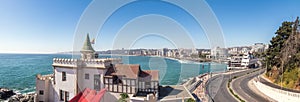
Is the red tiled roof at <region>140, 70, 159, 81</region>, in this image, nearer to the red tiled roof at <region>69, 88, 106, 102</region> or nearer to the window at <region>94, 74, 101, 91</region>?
the red tiled roof at <region>69, 88, 106, 102</region>

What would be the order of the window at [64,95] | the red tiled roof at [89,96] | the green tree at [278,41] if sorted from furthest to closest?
the green tree at [278,41], the window at [64,95], the red tiled roof at [89,96]

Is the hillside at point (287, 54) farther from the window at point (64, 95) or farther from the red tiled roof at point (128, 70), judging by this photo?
the window at point (64, 95)

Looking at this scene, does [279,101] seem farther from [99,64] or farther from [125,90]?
[99,64]

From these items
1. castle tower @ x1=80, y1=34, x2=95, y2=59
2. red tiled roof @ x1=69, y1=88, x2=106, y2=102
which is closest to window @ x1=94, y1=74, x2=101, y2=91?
red tiled roof @ x1=69, y1=88, x2=106, y2=102

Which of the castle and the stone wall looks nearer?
the castle

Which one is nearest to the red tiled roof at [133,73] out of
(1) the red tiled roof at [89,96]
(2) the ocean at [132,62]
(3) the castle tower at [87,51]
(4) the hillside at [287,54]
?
(1) the red tiled roof at [89,96]

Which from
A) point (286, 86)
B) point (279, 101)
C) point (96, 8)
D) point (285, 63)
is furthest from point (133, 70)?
point (285, 63)
